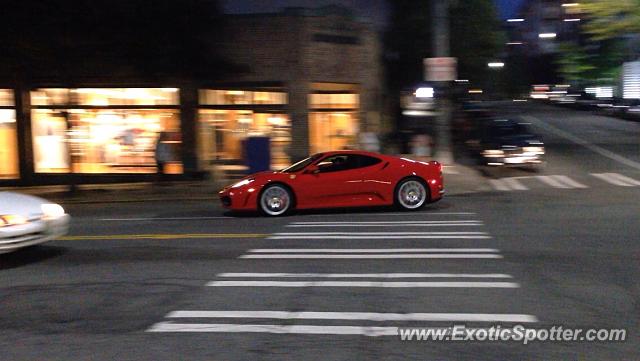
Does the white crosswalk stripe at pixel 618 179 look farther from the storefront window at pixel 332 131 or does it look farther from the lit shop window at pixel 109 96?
Result: the lit shop window at pixel 109 96

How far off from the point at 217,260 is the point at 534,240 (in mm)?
4609

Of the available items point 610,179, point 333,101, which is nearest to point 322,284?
point 610,179

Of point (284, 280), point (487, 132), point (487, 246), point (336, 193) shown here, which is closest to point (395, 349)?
point (284, 280)

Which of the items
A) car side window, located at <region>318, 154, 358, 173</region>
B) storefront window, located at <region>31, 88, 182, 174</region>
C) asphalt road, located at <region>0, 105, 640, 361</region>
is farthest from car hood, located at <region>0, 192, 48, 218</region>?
storefront window, located at <region>31, 88, 182, 174</region>

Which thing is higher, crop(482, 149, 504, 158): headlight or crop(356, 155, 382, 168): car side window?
crop(356, 155, 382, 168): car side window

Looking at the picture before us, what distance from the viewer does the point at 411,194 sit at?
14906 mm

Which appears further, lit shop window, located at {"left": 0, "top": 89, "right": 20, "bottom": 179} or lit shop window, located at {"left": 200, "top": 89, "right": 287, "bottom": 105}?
lit shop window, located at {"left": 0, "top": 89, "right": 20, "bottom": 179}

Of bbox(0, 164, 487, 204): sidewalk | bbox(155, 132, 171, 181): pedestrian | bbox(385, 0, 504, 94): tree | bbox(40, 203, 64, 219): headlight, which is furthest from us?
bbox(385, 0, 504, 94): tree

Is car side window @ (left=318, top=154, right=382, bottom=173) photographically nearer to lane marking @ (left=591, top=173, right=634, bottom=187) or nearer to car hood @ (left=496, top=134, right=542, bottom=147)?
lane marking @ (left=591, top=173, right=634, bottom=187)

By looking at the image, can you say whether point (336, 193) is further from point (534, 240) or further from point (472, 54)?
point (472, 54)

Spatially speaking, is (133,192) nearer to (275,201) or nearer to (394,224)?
(275,201)

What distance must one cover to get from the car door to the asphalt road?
1.22 feet

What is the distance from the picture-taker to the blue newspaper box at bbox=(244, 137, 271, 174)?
70.4ft

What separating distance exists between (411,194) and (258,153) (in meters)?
7.58
